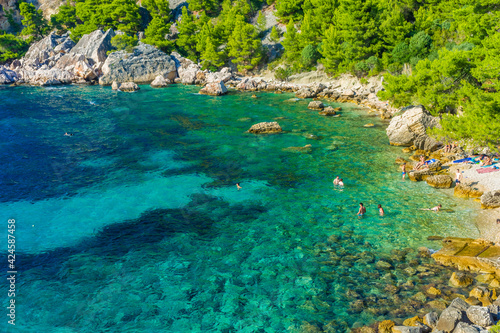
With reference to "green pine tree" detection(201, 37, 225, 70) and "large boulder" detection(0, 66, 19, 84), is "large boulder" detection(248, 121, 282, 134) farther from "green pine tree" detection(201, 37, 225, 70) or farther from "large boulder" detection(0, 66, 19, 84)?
"large boulder" detection(0, 66, 19, 84)

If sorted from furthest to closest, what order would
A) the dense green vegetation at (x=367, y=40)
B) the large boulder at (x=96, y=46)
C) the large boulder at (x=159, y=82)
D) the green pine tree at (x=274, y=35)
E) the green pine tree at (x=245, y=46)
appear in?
1. the large boulder at (x=96, y=46)
2. the green pine tree at (x=274, y=35)
3. the green pine tree at (x=245, y=46)
4. the large boulder at (x=159, y=82)
5. the dense green vegetation at (x=367, y=40)

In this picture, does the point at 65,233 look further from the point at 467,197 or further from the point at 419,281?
the point at 467,197

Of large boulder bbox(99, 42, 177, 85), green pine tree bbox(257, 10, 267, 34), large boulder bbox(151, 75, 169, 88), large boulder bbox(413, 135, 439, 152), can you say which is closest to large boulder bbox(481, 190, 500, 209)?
large boulder bbox(413, 135, 439, 152)

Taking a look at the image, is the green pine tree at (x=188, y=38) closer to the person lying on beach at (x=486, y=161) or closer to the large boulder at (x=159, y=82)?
the large boulder at (x=159, y=82)

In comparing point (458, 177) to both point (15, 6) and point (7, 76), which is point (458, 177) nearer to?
point (7, 76)

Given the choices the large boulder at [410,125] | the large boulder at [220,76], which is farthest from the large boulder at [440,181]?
the large boulder at [220,76]

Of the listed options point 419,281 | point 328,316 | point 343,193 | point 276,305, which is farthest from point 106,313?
point 343,193
